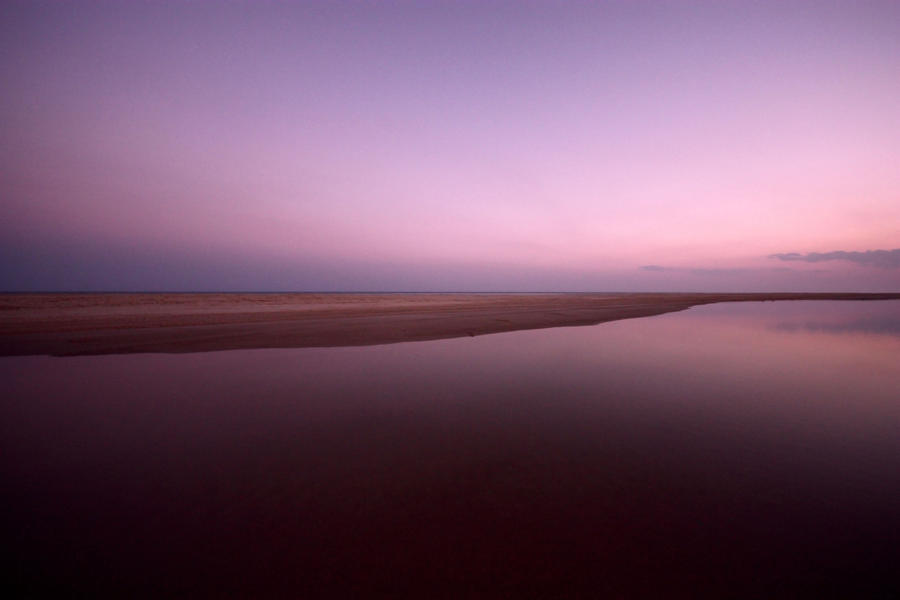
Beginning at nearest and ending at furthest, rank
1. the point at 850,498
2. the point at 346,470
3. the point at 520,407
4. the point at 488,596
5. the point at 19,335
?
the point at 488,596 < the point at 850,498 < the point at 346,470 < the point at 520,407 < the point at 19,335

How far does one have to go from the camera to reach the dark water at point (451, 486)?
2338mm

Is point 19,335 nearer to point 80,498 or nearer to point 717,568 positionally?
point 80,498

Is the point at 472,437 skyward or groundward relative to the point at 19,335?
groundward

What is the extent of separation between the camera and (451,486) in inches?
136

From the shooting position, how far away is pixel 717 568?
7.73ft

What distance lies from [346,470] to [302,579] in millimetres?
1476

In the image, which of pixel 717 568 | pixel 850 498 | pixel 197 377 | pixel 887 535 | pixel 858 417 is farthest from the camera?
pixel 197 377

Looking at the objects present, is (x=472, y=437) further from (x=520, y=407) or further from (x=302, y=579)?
(x=302, y=579)

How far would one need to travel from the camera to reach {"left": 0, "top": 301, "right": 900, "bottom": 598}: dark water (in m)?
2.34

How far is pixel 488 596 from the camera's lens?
7.15ft

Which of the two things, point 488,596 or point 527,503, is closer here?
point 488,596

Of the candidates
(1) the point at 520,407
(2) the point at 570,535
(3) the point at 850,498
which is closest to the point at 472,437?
(1) the point at 520,407

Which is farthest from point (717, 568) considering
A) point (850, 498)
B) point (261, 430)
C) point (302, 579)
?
point (261, 430)

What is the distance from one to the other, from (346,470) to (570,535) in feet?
7.34
